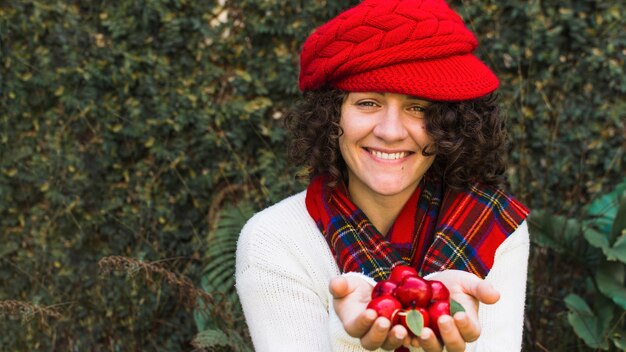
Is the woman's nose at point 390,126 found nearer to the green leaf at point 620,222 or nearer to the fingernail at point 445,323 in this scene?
the fingernail at point 445,323

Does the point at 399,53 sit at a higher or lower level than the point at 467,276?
higher

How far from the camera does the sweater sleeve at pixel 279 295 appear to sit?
1.98 metres

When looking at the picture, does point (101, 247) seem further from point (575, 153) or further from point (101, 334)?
point (575, 153)

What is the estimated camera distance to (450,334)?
56.2 inches

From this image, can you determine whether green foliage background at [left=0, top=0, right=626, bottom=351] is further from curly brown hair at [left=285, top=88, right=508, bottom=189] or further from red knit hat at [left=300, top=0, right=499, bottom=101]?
red knit hat at [left=300, top=0, right=499, bottom=101]

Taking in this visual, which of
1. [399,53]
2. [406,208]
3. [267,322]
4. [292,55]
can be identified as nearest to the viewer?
[399,53]

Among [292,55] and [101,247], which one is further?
[101,247]

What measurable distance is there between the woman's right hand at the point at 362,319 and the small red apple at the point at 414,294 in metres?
0.06

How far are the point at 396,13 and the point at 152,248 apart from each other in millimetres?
2282

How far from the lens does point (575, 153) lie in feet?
11.1

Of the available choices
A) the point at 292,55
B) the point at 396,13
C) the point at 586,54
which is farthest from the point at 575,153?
the point at 396,13

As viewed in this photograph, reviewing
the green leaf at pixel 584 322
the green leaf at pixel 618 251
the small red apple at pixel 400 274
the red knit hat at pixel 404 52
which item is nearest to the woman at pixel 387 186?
A: the red knit hat at pixel 404 52

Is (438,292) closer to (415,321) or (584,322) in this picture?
(415,321)

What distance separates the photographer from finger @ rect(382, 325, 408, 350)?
143 centimetres
